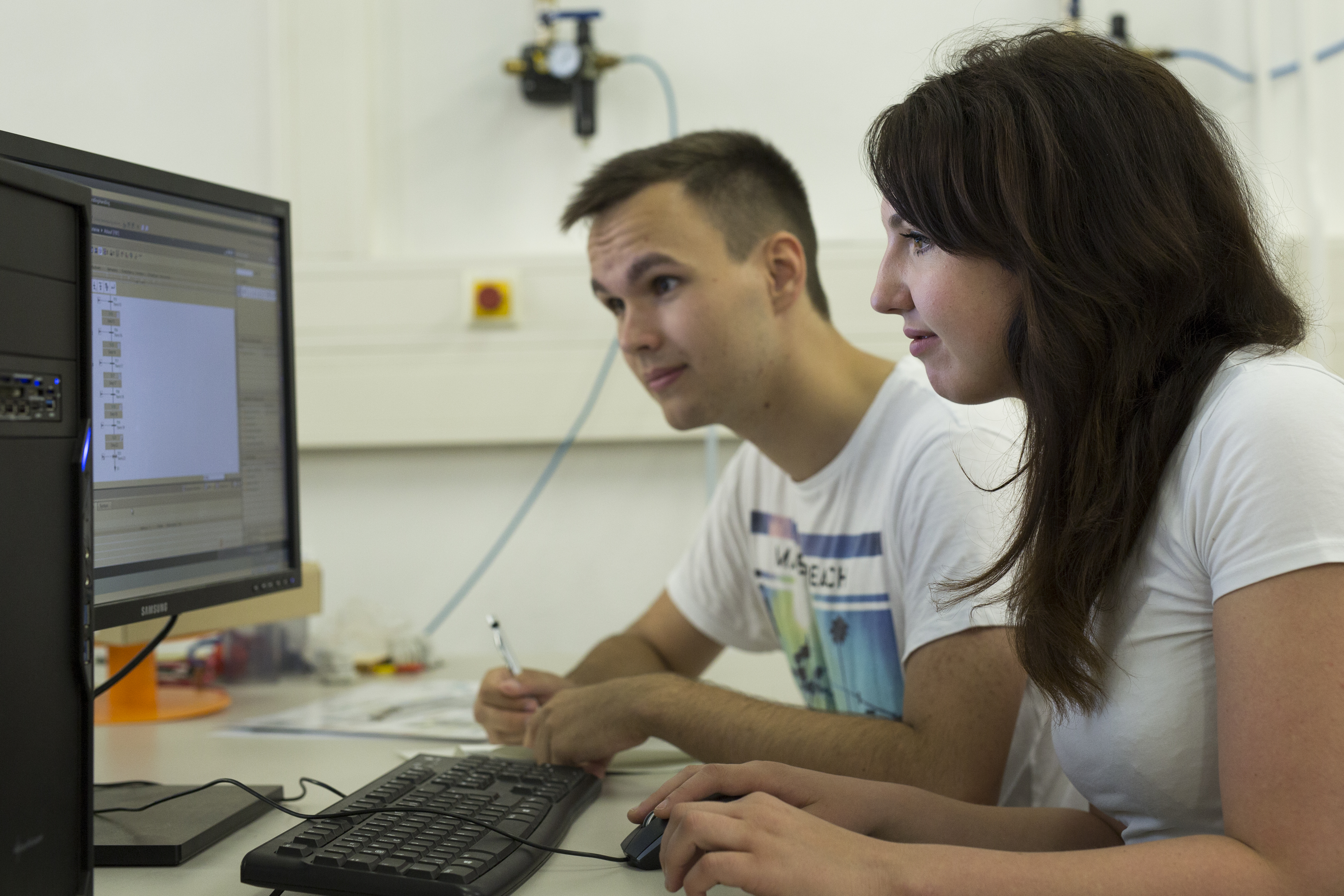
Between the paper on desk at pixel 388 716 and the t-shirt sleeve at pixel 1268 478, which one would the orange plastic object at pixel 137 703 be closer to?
the paper on desk at pixel 388 716

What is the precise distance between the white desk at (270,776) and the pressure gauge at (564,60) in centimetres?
119

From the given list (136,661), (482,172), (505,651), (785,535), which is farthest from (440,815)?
(482,172)

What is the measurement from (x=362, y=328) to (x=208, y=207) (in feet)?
3.87

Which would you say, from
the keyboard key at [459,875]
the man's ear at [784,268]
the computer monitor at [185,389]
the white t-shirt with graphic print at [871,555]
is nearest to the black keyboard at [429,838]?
the keyboard key at [459,875]

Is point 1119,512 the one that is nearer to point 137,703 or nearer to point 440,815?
point 440,815

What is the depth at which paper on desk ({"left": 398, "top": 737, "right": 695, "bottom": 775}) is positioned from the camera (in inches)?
42.1

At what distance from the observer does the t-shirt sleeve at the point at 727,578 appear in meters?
1.53

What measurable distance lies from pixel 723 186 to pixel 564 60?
2.66 feet

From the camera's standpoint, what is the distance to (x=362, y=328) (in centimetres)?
213

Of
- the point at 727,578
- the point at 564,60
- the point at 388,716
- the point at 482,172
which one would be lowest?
the point at 388,716

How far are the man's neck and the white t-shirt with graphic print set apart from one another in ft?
0.10

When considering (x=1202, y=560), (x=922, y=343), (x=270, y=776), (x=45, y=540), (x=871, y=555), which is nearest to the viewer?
(x=45, y=540)

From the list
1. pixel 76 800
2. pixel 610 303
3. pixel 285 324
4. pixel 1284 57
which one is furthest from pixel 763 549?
pixel 1284 57

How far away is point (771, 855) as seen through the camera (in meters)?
0.65
